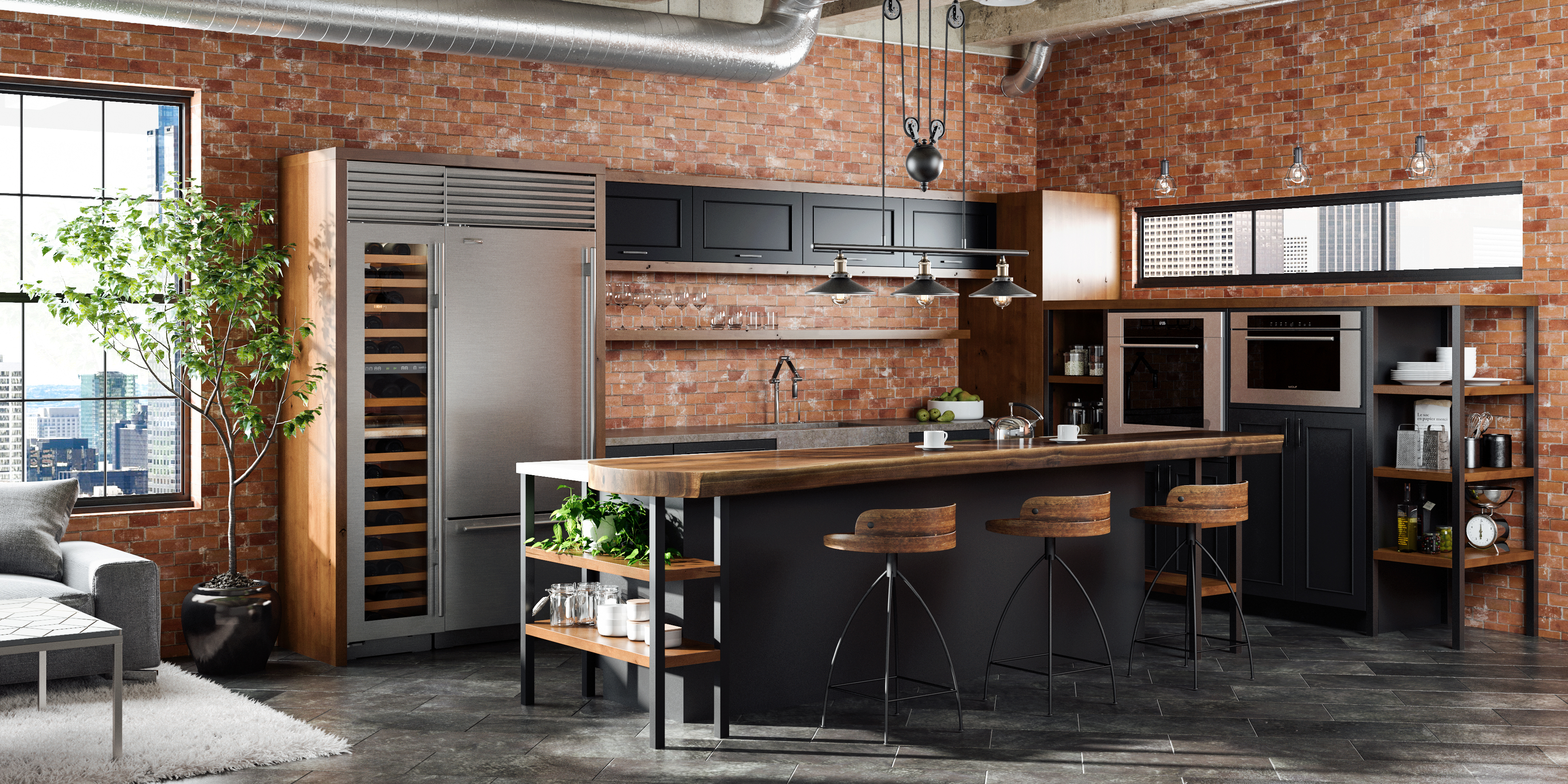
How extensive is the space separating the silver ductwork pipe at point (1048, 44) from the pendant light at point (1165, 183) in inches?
34.4

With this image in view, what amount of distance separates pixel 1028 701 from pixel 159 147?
5.04 m

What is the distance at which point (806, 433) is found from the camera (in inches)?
336

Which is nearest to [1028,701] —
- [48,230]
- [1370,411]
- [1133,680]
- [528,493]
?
[1133,680]

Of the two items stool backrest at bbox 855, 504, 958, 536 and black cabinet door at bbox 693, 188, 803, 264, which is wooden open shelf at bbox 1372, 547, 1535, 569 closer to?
stool backrest at bbox 855, 504, 958, 536

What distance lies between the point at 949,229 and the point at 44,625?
238 inches

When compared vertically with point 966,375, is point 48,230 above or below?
above

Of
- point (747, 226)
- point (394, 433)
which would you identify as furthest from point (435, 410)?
point (747, 226)

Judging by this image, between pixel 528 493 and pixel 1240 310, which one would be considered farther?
pixel 1240 310

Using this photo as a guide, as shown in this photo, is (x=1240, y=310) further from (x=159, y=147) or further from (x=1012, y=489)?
(x=159, y=147)

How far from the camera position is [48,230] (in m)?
7.03

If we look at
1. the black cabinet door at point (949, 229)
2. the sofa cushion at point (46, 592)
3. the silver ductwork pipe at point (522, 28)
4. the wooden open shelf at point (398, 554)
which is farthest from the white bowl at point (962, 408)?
the sofa cushion at point (46, 592)

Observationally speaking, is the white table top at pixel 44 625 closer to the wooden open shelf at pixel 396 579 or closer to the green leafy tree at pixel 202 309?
the green leafy tree at pixel 202 309

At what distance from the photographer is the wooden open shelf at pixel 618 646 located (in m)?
5.38

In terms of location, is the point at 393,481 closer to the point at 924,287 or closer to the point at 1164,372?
the point at 924,287
